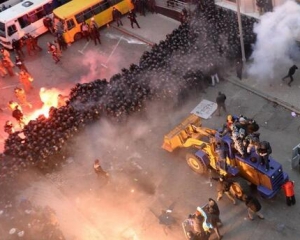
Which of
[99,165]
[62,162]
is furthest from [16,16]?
[99,165]

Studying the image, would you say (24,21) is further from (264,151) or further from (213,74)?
(264,151)

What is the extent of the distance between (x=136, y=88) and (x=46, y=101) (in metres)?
4.59

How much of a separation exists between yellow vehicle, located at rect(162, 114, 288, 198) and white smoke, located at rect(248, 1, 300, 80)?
4.70 m

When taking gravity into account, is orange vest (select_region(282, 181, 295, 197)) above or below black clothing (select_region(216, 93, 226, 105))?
below

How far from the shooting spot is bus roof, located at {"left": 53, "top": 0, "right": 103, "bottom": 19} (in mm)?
23328

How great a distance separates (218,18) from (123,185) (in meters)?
8.80

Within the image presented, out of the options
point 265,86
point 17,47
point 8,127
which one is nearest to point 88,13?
point 17,47

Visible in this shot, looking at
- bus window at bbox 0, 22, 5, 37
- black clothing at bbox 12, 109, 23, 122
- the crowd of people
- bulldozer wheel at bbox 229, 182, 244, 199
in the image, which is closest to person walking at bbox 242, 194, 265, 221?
bulldozer wheel at bbox 229, 182, 244, 199

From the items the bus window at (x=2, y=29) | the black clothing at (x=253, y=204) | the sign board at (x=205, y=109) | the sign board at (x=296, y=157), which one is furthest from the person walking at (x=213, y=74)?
Answer: the bus window at (x=2, y=29)

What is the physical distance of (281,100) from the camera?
17.9 m

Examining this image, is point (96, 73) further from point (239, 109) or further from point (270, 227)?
point (270, 227)

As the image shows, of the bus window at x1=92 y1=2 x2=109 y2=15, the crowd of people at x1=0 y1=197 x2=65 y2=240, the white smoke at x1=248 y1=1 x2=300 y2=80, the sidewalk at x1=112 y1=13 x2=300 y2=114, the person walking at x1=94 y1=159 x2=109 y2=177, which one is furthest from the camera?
the bus window at x1=92 y1=2 x2=109 y2=15

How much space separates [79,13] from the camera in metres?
23.6

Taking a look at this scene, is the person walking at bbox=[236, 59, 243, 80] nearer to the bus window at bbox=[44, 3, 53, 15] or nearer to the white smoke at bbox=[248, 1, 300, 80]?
the white smoke at bbox=[248, 1, 300, 80]
